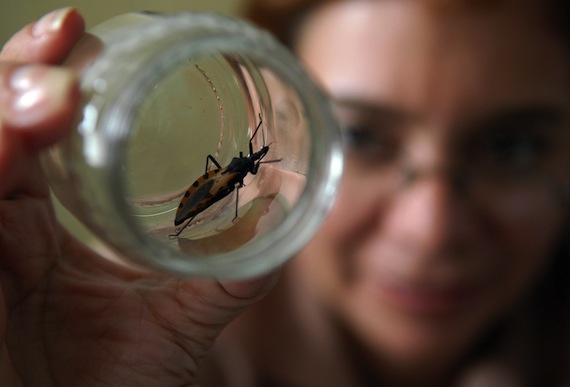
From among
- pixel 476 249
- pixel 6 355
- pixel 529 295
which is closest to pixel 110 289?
pixel 6 355

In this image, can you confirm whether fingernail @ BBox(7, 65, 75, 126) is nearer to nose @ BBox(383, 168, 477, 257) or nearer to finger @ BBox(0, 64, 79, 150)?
finger @ BBox(0, 64, 79, 150)

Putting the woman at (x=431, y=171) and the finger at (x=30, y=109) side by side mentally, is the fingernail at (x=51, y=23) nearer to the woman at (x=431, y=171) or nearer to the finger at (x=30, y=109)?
the finger at (x=30, y=109)

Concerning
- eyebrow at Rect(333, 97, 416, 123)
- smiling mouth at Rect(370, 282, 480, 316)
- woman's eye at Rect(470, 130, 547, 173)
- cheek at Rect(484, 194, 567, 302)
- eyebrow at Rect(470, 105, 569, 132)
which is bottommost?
smiling mouth at Rect(370, 282, 480, 316)

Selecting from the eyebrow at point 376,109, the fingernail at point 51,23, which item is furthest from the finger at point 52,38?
the eyebrow at point 376,109

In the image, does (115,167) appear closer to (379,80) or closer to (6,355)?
(6,355)

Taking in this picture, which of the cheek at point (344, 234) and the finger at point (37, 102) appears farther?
the cheek at point (344, 234)

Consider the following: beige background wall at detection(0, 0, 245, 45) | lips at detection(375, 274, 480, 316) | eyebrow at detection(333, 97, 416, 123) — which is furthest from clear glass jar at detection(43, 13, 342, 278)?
beige background wall at detection(0, 0, 245, 45)
